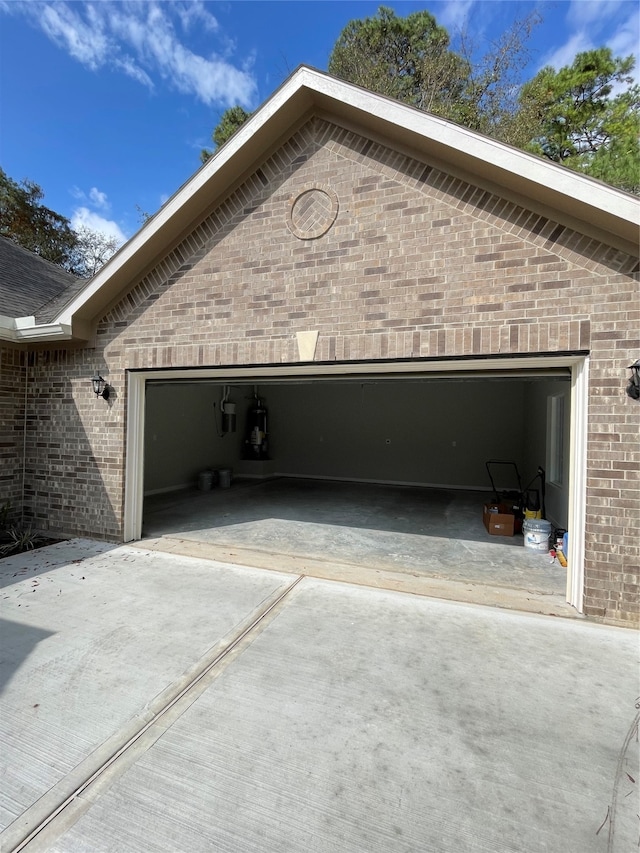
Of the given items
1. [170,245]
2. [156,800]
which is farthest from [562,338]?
[170,245]

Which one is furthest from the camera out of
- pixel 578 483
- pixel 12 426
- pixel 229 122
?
pixel 229 122

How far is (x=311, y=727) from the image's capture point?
246 centimetres

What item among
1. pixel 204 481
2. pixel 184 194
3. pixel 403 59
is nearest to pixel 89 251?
pixel 403 59

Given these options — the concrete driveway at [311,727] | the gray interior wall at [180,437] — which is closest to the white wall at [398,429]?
the gray interior wall at [180,437]

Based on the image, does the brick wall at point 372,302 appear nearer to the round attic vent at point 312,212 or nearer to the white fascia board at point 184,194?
the round attic vent at point 312,212

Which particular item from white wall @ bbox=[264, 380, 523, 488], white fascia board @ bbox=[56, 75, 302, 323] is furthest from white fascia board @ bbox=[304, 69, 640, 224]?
white wall @ bbox=[264, 380, 523, 488]

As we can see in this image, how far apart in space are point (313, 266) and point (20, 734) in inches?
193

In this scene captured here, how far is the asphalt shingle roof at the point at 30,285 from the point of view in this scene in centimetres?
669

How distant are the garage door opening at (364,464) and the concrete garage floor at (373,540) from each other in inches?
1.6

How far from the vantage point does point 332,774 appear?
2131 mm

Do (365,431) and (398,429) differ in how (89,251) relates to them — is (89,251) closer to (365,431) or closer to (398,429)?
(365,431)

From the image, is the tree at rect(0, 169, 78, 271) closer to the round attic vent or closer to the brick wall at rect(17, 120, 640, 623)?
the brick wall at rect(17, 120, 640, 623)

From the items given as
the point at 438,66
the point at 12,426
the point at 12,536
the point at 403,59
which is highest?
the point at 403,59

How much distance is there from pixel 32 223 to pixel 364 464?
19.9 metres
